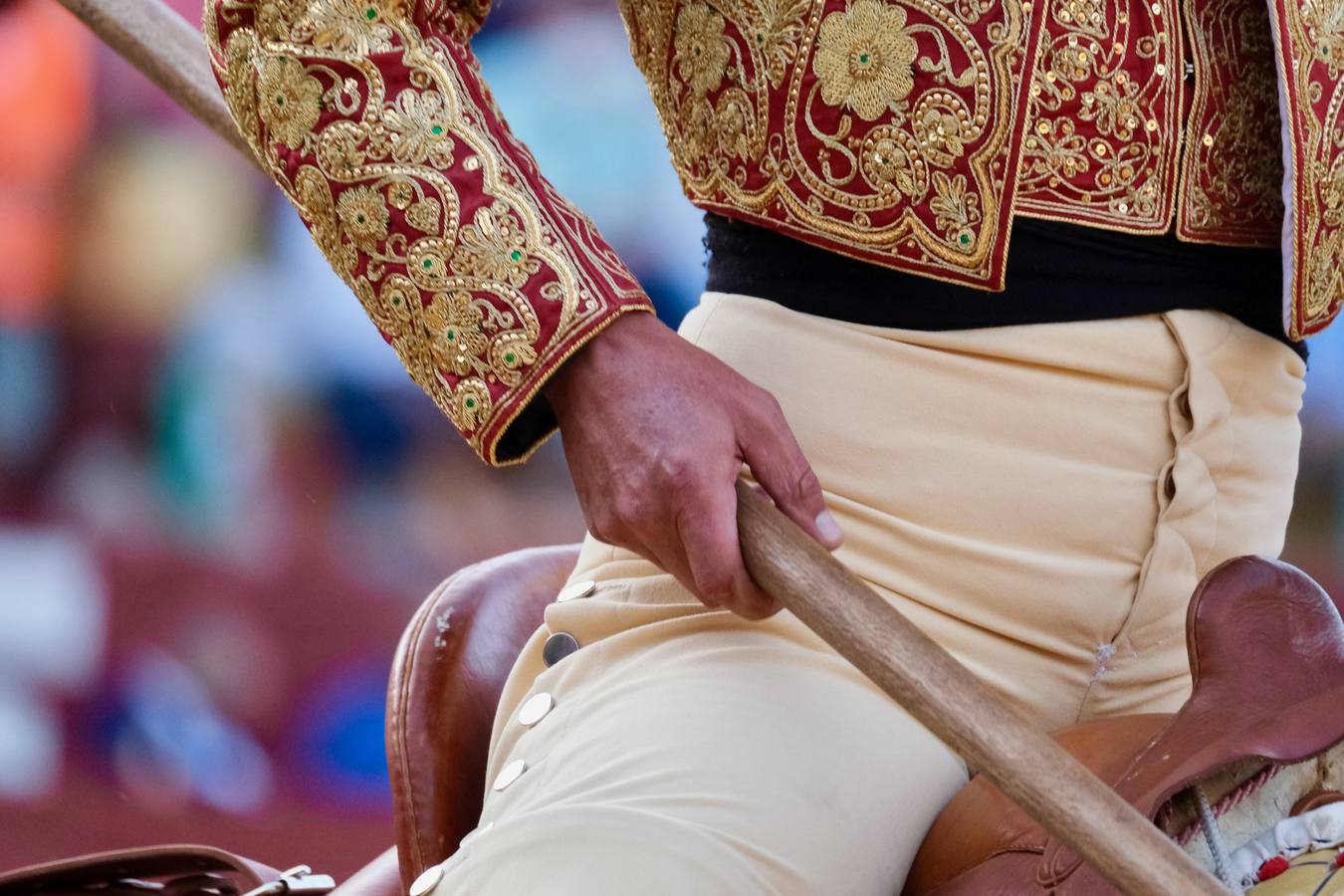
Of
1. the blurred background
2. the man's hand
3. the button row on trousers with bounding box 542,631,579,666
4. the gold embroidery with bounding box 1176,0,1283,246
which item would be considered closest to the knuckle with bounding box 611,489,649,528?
the man's hand

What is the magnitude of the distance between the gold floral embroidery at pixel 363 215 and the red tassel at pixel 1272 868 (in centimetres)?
64

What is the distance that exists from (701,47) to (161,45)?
748mm

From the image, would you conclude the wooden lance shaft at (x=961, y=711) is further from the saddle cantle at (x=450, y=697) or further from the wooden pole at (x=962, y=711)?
the saddle cantle at (x=450, y=697)

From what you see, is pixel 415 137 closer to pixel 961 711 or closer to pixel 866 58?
pixel 866 58

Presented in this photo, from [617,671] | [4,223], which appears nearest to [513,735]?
[617,671]

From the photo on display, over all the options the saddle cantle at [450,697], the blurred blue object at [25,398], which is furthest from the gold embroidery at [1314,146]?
the blurred blue object at [25,398]

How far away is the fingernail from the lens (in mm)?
936

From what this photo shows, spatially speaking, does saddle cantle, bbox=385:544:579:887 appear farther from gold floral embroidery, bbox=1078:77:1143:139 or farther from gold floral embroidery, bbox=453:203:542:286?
gold floral embroidery, bbox=1078:77:1143:139

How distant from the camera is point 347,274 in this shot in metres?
1.06

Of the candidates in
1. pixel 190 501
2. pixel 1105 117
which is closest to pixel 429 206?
pixel 1105 117

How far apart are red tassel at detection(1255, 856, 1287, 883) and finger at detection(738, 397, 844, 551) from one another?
0.95ft

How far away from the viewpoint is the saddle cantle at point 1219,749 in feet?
2.76

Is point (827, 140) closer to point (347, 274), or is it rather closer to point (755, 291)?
point (755, 291)

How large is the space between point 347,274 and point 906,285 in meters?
0.38
